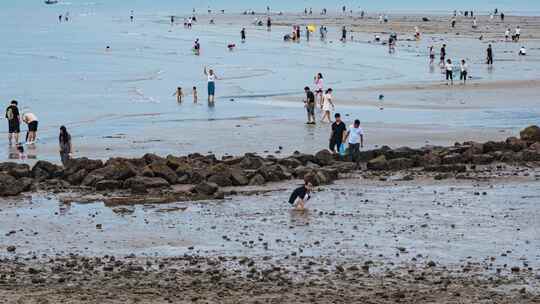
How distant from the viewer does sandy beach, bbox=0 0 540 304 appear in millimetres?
16406

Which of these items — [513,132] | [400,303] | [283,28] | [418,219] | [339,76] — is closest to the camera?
[400,303]

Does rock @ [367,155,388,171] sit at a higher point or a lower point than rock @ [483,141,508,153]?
lower

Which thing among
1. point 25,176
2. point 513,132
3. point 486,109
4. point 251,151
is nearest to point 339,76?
point 486,109

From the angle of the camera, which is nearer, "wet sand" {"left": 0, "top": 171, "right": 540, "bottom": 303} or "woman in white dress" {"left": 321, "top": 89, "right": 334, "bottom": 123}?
"wet sand" {"left": 0, "top": 171, "right": 540, "bottom": 303}

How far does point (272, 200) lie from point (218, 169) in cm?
276

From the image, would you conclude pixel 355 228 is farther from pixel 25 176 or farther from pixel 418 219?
pixel 25 176

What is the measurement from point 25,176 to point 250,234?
8.43m

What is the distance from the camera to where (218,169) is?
2633 cm

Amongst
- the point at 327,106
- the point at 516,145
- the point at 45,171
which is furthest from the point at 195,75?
the point at 45,171

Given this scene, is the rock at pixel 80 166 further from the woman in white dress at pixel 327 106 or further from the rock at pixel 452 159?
the woman in white dress at pixel 327 106

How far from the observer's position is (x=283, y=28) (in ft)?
422

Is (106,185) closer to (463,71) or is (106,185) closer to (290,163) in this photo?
(290,163)

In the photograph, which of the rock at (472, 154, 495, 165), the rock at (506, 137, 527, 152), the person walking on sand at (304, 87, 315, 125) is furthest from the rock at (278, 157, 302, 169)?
the person walking on sand at (304, 87, 315, 125)

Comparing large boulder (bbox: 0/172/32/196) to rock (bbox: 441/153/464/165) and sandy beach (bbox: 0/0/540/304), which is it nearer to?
sandy beach (bbox: 0/0/540/304)
